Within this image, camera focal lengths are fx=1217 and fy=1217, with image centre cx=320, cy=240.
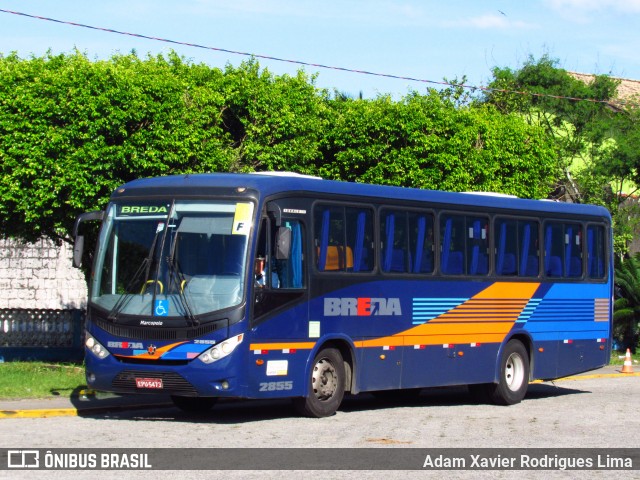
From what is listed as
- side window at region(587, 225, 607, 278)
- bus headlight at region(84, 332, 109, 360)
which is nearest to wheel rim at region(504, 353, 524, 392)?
side window at region(587, 225, 607, 278)

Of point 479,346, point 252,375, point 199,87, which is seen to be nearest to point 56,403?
point 252,375

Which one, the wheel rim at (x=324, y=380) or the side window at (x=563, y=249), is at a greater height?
the side window at (x=563, y=249)

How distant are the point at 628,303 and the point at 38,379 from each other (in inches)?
836

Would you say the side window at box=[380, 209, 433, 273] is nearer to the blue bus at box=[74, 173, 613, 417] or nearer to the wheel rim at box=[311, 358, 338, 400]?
the blue bus at box=[74, 173, 613, 417]

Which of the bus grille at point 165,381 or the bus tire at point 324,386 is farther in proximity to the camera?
the bus tire at point 324,386

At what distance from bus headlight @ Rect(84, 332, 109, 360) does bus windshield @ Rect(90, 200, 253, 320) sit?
17.3 inches

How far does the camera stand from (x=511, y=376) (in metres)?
20.0

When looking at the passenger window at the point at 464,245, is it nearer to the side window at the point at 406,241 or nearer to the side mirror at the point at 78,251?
the side window at the point at 406,241

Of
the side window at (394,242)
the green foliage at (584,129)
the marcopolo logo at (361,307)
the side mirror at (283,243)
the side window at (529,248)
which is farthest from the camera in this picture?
the green foliage at (584,129)

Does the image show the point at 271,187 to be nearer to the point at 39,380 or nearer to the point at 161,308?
the point at 161,308

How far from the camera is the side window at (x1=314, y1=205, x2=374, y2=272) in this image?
1633 centimetres

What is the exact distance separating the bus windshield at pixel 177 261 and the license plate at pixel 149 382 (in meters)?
0.79

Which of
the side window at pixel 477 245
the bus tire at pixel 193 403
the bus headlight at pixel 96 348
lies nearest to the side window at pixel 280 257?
the bus headlight at pixel 96 348

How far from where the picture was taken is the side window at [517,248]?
19.8 metres
